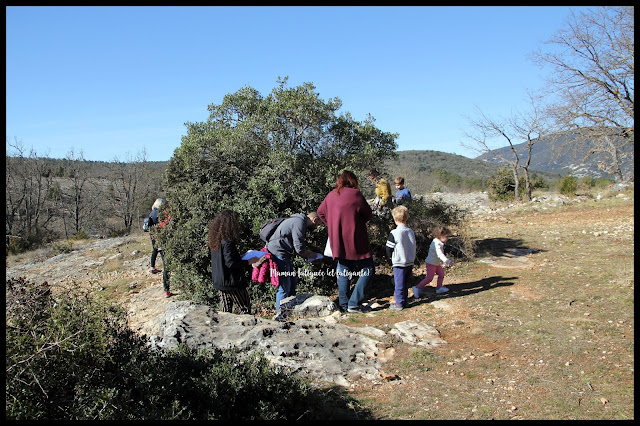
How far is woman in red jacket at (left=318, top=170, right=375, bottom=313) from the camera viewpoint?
590 cm

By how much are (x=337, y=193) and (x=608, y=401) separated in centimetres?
366

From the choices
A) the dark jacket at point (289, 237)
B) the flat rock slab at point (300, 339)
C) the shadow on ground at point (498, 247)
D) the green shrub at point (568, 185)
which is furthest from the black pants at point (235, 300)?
the green shrub at point (568, 185)

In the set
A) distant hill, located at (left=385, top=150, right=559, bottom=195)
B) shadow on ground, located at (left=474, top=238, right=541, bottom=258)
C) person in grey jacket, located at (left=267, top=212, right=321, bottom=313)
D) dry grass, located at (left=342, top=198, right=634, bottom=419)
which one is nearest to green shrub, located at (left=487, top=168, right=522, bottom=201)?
shadow on ground, located at (left=474, top=238, right=541, bottom=258)

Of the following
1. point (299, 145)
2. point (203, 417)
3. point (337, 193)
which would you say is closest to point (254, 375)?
point (203, 417)

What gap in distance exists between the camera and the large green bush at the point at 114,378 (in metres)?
2.77

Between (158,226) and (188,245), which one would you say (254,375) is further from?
(158,226)

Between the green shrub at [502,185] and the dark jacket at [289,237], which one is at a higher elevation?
the green shrub at [502,185]

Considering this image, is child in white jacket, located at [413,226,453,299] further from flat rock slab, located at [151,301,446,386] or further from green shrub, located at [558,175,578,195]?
green shrub, located at [558,175,578,195]

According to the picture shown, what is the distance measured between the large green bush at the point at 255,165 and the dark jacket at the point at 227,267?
172 cm

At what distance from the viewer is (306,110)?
8422 mm

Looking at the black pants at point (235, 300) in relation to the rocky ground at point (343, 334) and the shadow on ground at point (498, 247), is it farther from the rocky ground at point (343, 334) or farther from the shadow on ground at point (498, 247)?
the shadow on ground at point (498, 247)

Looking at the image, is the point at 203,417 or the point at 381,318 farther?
the point at 381,318

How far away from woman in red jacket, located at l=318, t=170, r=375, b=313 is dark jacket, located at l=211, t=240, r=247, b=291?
4.26 feet

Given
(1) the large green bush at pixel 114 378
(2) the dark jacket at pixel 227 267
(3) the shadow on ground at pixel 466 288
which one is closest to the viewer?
(1) the large green bush at pixel 114 378
